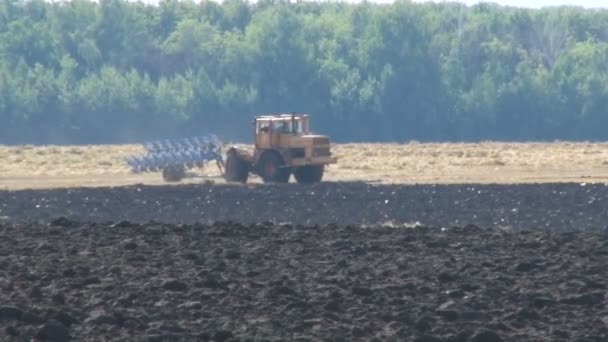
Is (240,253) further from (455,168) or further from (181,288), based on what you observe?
(455,168)

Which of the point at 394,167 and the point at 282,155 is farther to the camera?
the point at 394,167

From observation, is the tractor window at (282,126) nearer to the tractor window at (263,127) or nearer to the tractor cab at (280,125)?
the tractor cab at (280,125)

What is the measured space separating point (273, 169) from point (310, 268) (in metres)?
23.7

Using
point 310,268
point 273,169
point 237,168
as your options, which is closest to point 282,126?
point 273,169

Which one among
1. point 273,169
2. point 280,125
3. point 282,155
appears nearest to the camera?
point 282,155

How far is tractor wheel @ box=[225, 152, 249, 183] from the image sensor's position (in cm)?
4428

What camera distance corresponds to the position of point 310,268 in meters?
20.2

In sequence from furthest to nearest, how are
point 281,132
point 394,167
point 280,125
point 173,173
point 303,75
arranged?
point 303,75 → point 394,167 → point 173,173 → point 280,125 → point 281,132

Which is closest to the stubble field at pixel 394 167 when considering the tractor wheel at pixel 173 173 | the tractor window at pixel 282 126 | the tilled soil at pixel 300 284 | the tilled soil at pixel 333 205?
the tractor wheel at pixel 173 173

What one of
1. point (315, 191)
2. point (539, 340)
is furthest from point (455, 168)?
point (539, 340)

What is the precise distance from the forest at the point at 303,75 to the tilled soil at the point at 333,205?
62.1 metres

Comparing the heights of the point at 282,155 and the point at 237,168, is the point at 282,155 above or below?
above

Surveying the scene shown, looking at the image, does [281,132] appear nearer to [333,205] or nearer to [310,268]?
[333,205]

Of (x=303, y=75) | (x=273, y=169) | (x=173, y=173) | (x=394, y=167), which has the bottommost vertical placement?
(x=394, y=167)
